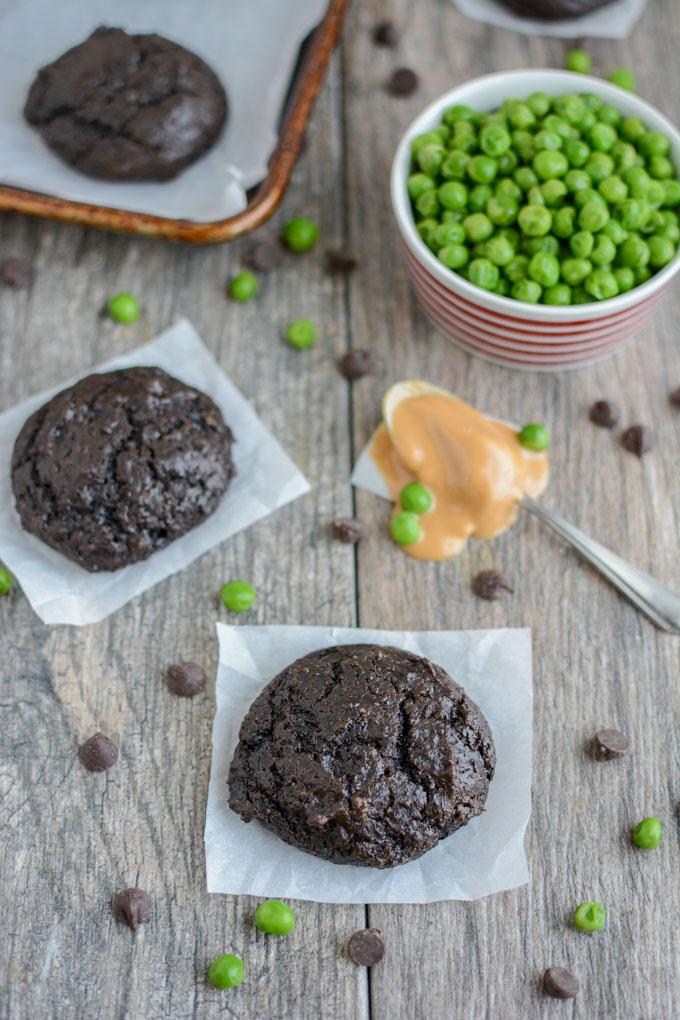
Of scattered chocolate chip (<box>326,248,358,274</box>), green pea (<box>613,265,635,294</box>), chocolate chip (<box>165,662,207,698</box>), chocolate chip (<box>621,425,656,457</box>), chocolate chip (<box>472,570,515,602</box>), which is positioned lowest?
chocolate chip (<box>165,662,207,698</box>)

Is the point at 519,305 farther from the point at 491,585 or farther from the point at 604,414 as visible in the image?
the point at 491,585

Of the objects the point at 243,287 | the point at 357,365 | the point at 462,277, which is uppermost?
the point at 462,277

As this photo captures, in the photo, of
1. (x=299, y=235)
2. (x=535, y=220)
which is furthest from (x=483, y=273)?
(x=299, y=235)

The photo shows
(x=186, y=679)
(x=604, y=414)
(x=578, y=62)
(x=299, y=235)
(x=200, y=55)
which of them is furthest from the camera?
(x=578, y=62)

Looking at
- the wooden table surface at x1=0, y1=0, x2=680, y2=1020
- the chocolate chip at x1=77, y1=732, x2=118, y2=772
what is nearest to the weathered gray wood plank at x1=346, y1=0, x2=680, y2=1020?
the wooden table surface at x1=0, y1=0, x2=680, y2=1020

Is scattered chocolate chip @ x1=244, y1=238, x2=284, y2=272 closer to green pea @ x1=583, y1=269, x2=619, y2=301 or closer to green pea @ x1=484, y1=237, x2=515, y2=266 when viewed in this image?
green pea @ x1=484, y1=237, x2=515, y2=266

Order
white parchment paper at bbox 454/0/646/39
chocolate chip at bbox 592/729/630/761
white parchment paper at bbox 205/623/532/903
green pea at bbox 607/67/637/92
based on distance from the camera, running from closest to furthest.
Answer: white parchment paper at bbox 205/623/532/903 < chocolate chip at bbox 592/729/630/761 < green pea at bbox 607/67/637/92 < white parchment paper at bbox 454/0/646/39
